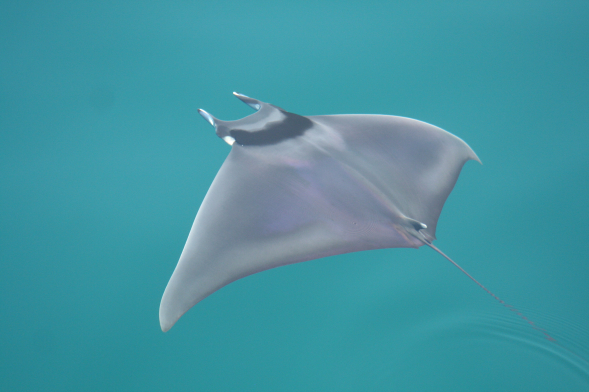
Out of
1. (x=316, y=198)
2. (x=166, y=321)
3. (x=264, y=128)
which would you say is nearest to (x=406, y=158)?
(x=316, y=198)

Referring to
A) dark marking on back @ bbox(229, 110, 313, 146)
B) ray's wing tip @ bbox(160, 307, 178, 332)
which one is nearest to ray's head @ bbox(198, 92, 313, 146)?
dark marking on back @ bbox(229, 110, 313, 146)

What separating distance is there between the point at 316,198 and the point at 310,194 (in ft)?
0.07

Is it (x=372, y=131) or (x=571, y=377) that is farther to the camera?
(x=372, y=131)

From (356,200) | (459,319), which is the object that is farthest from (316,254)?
(459,319)

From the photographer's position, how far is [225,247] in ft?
3.23

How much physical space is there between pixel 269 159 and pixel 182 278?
452mm

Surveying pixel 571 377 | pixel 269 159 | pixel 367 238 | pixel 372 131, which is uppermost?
pixel 372 131

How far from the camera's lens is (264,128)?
4.22 ft

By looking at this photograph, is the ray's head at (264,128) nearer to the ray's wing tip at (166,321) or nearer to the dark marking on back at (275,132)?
the dark marking on back at (275,132)

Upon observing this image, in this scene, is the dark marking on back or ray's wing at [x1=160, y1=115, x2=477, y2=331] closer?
ray's wing at [x1=160, y1=115, x2=477, y2=331]

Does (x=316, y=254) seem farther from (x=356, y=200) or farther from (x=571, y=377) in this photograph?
(x=571, y=377)

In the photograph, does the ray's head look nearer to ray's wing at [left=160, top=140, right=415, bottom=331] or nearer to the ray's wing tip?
ray's wing at [left=160, top=140, right=415, bottom=331]

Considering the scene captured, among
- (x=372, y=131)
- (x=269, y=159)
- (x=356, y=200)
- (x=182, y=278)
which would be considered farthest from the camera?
(x=372, y=131)

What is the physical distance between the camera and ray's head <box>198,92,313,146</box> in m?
1.24
